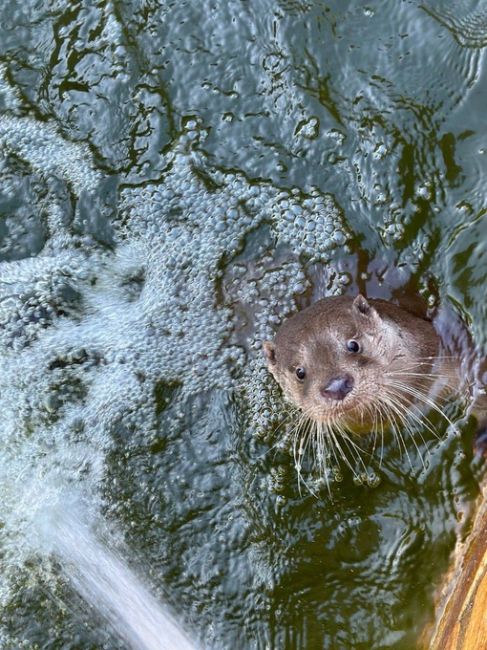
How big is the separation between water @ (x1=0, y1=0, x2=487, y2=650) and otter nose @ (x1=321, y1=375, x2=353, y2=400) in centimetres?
45

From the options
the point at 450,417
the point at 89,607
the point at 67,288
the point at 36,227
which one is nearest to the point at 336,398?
the point at 450,417

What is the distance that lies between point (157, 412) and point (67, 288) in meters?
0.81

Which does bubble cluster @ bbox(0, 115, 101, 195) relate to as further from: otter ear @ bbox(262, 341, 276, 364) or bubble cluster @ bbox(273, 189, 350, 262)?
otter ear @ bbox(262, 341, 276, 364)

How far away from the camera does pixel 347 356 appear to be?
10.2ft

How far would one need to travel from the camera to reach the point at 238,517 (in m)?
3.36

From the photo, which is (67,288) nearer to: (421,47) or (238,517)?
(238,517)

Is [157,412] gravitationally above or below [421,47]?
below

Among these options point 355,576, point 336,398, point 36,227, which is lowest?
point 355,576

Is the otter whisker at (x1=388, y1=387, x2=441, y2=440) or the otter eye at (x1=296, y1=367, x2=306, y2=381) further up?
the otter eye at (x1=296, y1=367, x2=306, y2=381)

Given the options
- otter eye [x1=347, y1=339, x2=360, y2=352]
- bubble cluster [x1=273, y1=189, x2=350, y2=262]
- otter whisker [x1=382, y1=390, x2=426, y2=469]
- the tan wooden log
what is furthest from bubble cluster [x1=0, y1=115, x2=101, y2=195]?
the tan wooden log

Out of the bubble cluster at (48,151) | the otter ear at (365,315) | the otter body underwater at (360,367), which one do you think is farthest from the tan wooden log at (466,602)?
the bubble cluster at (48,151)

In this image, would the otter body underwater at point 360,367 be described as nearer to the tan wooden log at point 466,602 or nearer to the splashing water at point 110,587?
the tan wooden log at point 466,602

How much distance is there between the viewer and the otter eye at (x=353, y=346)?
3100mm

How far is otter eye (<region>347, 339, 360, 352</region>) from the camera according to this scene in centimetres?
310
